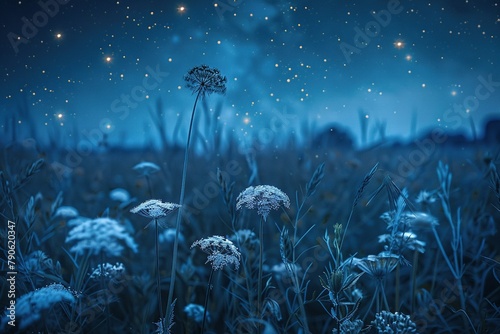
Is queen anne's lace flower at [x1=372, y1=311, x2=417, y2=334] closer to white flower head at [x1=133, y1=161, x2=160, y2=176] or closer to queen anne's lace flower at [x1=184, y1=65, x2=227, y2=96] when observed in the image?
queen anne's lace flower at [x1=184, y1=65, x2=227, y2=96]

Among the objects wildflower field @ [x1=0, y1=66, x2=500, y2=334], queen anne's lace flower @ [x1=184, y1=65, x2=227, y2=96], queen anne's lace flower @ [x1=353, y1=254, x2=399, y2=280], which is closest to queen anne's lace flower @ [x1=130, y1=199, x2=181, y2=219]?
wildflower field @ [x1=0, y1=66, x2=500, y2=334]

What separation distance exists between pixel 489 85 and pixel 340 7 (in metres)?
1.14

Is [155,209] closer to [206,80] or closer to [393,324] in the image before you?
[206,80]

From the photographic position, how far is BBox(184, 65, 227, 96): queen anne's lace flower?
1.21 metres

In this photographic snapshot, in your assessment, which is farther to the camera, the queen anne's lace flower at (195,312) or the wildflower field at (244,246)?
the queen anne's lace flower at (195,312)

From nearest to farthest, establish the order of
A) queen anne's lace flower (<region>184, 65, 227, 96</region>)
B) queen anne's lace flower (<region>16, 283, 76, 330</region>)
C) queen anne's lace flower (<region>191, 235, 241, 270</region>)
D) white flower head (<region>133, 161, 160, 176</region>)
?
queen anne's lace flower (<region>16, 283, 76, 330</region>) → queen anne's lace flower (<region>191, 235, 241, 270</region>) → queen anne's lace flower (<region>184, 65, 227, 96</region>) → white flower head (<region>133, 161, 160, 176</region>)

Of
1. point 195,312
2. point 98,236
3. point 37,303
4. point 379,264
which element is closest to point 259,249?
point 195,312

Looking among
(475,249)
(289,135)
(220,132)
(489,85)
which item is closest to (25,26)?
(220,132)

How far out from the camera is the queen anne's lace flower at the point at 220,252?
3.24ft

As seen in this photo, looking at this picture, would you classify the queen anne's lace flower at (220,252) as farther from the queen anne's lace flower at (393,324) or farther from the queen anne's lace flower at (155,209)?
the queen anne's lace flower at (393,324)

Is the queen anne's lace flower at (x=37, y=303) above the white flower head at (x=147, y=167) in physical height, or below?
below

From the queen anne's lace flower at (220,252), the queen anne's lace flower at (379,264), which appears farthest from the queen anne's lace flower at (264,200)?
the queen anne's lace flower at (379,264)

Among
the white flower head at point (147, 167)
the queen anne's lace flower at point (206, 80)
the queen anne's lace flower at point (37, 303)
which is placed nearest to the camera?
the queen anne's lace flower at point (37, 303)

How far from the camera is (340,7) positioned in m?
2.34
